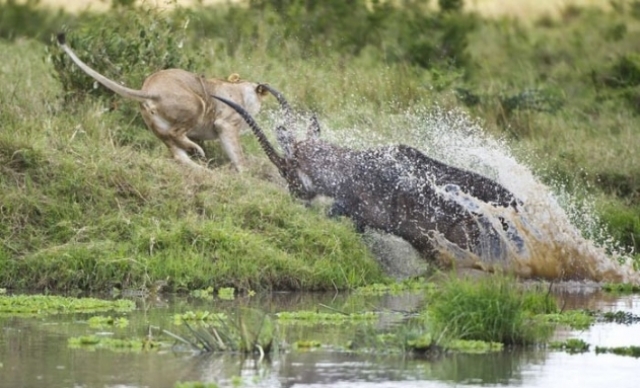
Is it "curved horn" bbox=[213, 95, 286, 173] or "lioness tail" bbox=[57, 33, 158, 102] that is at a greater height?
"lioness tail" bbox=[57, 33, 158, 102]

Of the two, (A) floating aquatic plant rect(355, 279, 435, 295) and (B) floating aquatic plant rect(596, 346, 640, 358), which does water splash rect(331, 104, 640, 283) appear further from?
(B) floating aquatic plant rect(596, 346, 640, 358)

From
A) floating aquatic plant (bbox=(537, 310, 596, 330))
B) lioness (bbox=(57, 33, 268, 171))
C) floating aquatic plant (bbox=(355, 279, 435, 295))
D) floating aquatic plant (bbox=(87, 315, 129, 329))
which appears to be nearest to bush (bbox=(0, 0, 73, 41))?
lioness (bbox=(57, 33, 268, 171))

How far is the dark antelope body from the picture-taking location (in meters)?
14.3

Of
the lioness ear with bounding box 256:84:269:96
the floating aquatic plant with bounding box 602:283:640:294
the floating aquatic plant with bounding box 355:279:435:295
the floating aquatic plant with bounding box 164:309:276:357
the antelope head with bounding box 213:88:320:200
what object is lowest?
the floating aquatic plant with bounding box 164:309:276:357

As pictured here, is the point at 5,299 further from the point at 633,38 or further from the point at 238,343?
the point at 633,38

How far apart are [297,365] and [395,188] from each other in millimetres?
5508

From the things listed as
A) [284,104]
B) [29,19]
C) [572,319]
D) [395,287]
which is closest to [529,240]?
[395,287]

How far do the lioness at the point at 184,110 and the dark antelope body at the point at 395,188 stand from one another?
1.53ft

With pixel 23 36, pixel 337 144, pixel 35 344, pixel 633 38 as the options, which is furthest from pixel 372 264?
pixel 633 38

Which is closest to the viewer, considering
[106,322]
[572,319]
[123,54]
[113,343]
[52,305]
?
[113,343]

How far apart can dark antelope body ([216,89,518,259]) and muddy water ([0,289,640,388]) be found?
3.48m

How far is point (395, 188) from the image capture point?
1457cm

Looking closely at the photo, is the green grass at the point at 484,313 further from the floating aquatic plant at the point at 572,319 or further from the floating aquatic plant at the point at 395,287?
the floating aquatic plant at the point at 395,287

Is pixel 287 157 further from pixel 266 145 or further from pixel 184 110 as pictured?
pixel 184 110
